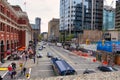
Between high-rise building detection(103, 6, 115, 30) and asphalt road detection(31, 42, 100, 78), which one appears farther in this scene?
high-rise building detection(103, 6, 115, 30)

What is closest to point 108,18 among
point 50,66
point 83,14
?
point 83,14

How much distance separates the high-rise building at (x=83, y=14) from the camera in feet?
584

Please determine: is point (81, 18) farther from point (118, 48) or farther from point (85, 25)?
point (118, 48)

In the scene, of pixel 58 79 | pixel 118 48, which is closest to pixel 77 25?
pixel 118 48

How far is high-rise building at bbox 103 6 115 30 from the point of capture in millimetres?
176125

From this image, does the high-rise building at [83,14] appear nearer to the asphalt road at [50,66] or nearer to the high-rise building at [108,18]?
the high-rise building at [108,18]

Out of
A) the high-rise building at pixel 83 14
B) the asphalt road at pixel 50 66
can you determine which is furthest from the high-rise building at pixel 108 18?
the asphalt road at pixel 50 66

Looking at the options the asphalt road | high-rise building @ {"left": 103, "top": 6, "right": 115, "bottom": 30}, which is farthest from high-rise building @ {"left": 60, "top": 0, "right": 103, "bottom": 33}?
the asphalt road

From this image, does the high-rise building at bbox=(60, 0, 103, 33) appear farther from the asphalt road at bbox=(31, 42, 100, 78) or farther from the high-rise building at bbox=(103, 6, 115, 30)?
the asphalt road at bbox=(31, 42, 100, 78)

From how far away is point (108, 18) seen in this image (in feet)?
616

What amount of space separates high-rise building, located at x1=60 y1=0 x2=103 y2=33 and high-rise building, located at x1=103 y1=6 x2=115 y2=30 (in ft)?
20.8

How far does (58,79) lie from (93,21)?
16825cm

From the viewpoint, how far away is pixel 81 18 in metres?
178

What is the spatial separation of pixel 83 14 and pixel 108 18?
22.5m
